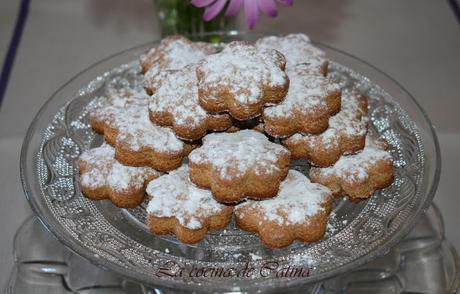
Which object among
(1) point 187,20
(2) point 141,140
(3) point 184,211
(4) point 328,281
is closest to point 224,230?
(3) point 184,211

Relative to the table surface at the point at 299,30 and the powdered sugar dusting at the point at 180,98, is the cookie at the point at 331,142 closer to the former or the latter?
the powdered sugar dusting at the point at 180,98

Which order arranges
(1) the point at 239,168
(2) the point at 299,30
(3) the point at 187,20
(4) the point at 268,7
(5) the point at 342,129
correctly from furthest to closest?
(2) the point at 299,30 < (3) the point at 187,20 < (4) the point at 268,7 < (5) the point at 342,129 < (1) the point at 239,168

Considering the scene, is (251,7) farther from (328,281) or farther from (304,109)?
(328,281)

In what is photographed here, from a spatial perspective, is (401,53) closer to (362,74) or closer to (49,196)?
(362,74)

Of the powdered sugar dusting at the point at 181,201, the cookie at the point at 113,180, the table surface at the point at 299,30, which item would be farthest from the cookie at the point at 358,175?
the table surface at the point at 299,30

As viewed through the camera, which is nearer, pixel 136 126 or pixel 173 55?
pixel 136 126

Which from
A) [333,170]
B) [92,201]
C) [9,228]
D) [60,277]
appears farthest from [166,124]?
[9,228]
